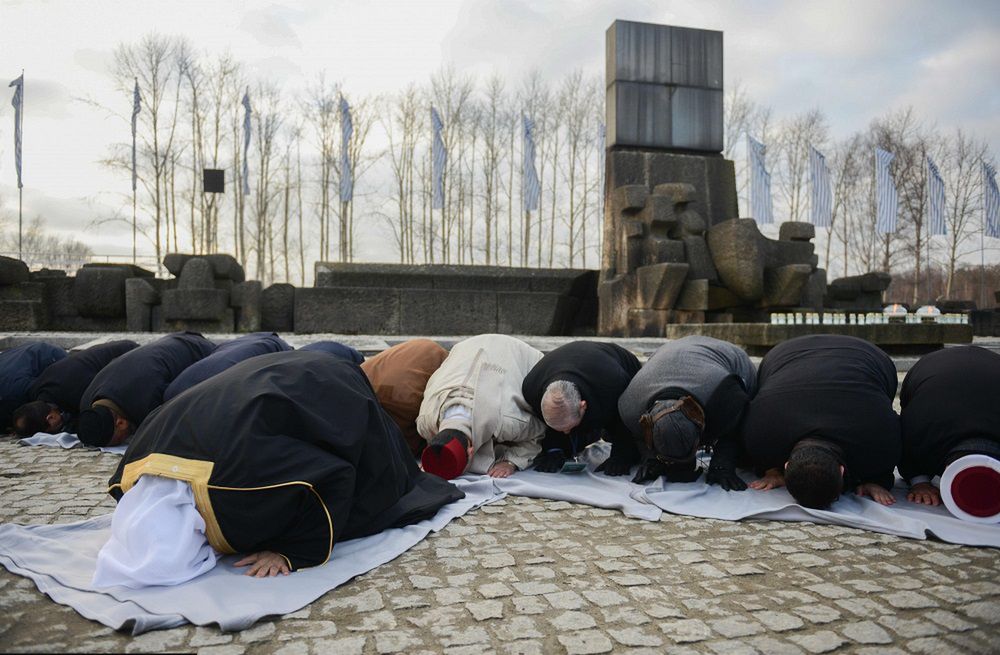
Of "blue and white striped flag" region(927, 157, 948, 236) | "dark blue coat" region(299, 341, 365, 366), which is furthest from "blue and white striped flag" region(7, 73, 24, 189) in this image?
"blue and white striped flag" region(927, 157, 948, 236)

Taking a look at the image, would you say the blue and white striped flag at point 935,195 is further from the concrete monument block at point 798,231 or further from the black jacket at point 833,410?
the black jacket at point 833,410

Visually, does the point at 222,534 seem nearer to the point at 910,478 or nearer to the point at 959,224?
the point at 910,478

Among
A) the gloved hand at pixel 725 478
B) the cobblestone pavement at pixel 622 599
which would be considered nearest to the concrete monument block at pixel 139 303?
the cobblestone pavement at pixel 622 599

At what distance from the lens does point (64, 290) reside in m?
11.8

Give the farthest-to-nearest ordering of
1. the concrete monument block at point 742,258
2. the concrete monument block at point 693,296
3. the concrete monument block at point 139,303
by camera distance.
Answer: the concrete monument block at point 139,303, the concrete monument block at point 742,258, the concrete monument block at point 693,296

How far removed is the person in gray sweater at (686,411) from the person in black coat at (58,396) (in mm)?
4281

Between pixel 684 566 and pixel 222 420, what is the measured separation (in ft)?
6.13

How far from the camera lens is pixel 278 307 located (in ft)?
39.0

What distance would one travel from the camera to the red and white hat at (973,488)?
3.31 meters

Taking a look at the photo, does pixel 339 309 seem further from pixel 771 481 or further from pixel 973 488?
pixel 973 488

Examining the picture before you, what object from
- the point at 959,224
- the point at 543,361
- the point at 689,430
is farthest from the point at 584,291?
the point at 959,224

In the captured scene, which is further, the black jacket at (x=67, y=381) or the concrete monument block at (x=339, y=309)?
the concrete monument block at (x=339, y=309)

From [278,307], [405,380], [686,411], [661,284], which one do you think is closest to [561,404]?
[686,411]

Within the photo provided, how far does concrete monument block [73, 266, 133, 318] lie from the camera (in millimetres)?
11594
